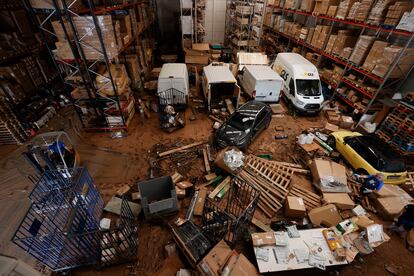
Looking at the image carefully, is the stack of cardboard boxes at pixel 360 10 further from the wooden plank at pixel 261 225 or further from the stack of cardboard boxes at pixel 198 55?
the wooden plank at pixel 261 225

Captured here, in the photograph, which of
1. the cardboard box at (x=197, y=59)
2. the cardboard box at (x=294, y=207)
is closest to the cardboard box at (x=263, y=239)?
the cardboard box at (x=294, y=207)

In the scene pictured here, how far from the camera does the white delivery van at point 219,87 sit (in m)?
8.43

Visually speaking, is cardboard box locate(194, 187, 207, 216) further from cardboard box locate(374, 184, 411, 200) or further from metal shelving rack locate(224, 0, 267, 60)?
metal shelving rack locate(224, 0, 267, 60)

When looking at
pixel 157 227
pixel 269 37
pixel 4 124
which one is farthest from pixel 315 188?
pixel 269 37

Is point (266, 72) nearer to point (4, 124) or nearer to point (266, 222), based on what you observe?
point (266, 222)

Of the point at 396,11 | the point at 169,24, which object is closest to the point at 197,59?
the point at 169,24

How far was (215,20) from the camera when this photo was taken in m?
15.8

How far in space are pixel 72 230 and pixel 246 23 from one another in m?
13.9

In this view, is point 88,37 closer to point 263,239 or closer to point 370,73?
point 263,239

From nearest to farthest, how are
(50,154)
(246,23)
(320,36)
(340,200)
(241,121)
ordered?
(50,154) < (340,200) < (241,121) < (320,36) < (246,23)

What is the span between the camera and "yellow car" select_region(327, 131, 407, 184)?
5.43 metres

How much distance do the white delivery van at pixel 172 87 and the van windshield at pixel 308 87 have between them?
5192 millimetres

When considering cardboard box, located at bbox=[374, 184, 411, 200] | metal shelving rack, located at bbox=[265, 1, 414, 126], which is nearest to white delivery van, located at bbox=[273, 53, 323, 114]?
metal shelving rack, located at bbox=[265, 1, 414, 126]

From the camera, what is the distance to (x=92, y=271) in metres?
3.88
